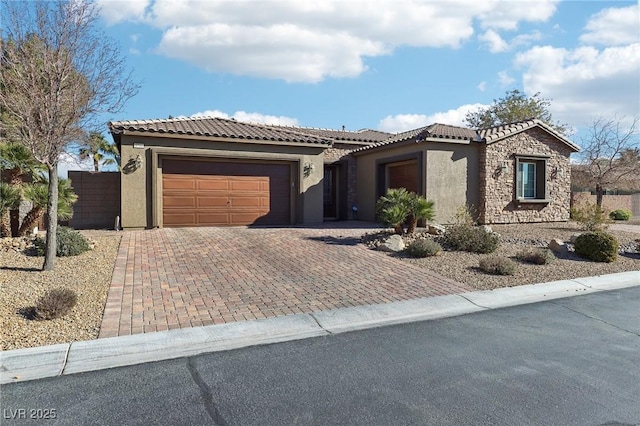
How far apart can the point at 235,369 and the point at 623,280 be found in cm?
884

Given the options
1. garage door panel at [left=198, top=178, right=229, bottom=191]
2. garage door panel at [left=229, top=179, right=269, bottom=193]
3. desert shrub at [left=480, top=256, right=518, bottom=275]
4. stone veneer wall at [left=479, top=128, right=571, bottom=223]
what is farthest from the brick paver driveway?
stone veneer wall at [left=479, top=128, right=571, bottom=223]

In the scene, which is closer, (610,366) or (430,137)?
(610,366)

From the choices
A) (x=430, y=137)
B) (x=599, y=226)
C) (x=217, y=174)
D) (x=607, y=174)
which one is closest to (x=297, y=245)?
(x=217, y=174)

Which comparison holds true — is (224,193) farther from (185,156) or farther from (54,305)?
(54,305)

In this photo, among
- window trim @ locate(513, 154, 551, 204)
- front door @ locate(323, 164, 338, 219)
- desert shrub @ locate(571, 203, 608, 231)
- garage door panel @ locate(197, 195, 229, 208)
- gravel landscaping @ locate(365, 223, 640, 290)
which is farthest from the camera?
front door @ locate(323, 164, 338, 219)

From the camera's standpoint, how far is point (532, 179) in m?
18.7

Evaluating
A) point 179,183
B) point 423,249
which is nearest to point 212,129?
point 179,183

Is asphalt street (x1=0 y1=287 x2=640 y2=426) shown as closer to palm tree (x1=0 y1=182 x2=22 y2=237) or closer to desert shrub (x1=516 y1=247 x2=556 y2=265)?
desert shrub (x1=516 y1=247 x2=556 y2=265)

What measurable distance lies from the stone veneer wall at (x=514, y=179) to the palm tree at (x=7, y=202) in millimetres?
15528

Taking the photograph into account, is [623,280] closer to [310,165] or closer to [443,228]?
[443,228]

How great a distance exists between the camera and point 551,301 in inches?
288

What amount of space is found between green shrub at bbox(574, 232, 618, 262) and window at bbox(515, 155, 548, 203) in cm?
732

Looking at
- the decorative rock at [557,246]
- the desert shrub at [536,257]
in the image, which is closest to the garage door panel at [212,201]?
the desert shrub at [536,257]

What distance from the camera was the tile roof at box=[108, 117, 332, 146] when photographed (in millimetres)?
14054
